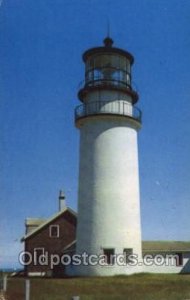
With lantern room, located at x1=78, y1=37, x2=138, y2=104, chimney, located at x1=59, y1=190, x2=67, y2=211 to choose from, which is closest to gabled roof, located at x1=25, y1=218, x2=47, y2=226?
chimney, located at x1=59, y1=190, x2=67, y2=211

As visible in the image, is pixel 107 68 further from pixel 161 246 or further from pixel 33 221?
pixel 33 221

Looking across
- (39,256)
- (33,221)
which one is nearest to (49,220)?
(39,256)

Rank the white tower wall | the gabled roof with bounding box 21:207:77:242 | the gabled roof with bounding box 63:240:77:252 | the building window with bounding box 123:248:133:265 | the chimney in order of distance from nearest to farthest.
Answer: the white tower wall → the building window with bounding box 123:248:133:265 → the gabled roof with bounding box 63:240:77:252 → the gabled roof with bounding box 21:207:77:242 → the chimney

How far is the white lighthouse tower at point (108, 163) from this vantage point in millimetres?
22688

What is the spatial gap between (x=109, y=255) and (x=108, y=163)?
4.20m

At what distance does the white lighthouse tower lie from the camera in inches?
893

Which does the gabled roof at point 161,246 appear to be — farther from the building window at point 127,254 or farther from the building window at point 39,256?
the building window at point 127,254

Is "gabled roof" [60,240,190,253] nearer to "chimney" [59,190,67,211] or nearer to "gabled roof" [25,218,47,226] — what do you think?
"chimney" [59,190,67,211]

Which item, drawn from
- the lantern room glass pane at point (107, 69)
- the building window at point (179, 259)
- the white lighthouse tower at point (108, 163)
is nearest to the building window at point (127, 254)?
the white lighthouse tower at point (108, 163)

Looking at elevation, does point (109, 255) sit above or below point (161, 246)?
below

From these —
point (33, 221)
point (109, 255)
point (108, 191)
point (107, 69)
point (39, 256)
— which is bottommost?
point (109, 255)

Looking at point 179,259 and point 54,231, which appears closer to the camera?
point 179,259

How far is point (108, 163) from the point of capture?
23.1m

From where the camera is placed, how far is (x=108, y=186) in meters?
23.0
